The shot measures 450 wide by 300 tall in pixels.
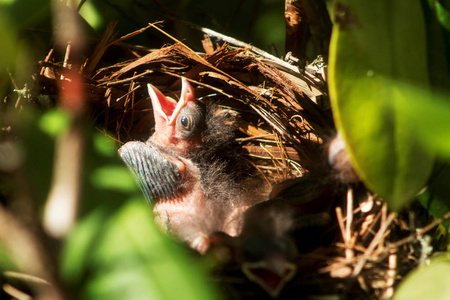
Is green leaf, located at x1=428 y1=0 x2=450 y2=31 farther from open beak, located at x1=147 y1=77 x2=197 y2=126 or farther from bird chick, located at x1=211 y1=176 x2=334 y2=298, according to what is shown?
open beak, located at x1=147 y1=77 x2=197 y2=126

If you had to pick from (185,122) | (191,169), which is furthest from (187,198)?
(185,122)

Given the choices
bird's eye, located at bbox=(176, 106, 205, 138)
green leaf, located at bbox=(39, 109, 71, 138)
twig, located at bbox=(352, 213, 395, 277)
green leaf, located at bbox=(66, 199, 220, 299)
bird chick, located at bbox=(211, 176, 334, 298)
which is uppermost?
green leaf, located at bbox=(39, 109, 71, 138)

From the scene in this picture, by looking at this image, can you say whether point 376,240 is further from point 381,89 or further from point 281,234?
point 381,89

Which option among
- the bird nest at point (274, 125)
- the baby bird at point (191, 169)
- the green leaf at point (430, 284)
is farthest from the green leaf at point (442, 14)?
the baby bird at point (191, 169)

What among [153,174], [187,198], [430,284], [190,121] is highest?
[190,121]

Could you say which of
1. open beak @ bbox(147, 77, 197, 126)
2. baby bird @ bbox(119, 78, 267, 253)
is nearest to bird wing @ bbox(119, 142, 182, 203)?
baby bird @ bbox(119, 78, 267, 253)

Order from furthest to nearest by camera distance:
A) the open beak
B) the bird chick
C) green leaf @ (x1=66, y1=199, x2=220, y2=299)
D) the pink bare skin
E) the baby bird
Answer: the open beak < the baby bird < the pink bare skin < the bird chick < green leaf @ (x1=66, y1=199, x2=220, y2=299)
